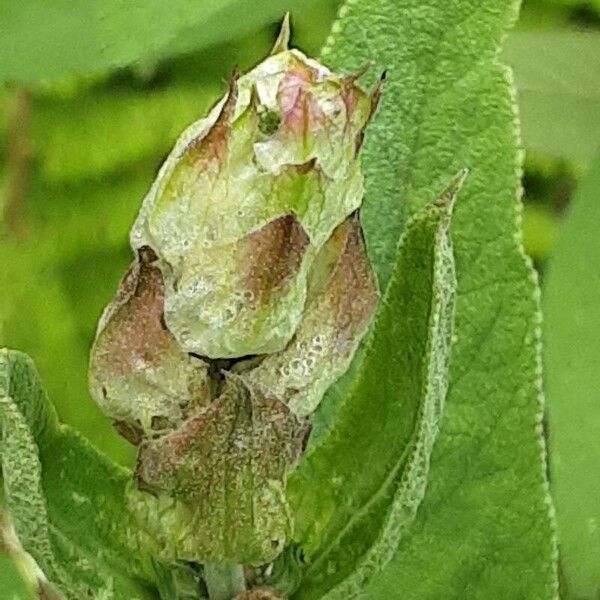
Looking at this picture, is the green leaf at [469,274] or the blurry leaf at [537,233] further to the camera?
the blurry leaf at [537,233]

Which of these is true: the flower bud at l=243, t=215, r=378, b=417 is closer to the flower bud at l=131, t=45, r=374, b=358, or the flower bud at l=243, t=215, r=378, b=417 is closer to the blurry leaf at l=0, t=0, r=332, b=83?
the flower bud at l=131, t=45, r=374, b=358

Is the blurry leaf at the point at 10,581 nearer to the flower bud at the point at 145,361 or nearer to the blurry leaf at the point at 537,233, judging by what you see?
the flower bud at the point at 145,361

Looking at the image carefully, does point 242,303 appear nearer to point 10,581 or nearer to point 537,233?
point 10,581

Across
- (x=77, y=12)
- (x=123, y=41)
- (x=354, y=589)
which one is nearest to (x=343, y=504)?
(x=354, y=589)

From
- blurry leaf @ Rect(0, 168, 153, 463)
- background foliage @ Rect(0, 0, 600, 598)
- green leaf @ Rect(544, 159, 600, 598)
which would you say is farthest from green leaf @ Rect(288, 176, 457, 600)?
blurry leaf @ Rect(0, 168, 153, 463)

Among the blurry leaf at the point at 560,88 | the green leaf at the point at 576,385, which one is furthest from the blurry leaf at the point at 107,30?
the blurry leaf at the point at 560,88

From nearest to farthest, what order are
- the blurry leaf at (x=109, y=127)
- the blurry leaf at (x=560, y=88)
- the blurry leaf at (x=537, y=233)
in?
1. the blurry leaf at (x=560, y=88)
2. the blurry leaf at (x=537, y=233)
3. the blurry leaf at (x=109, y=127)
